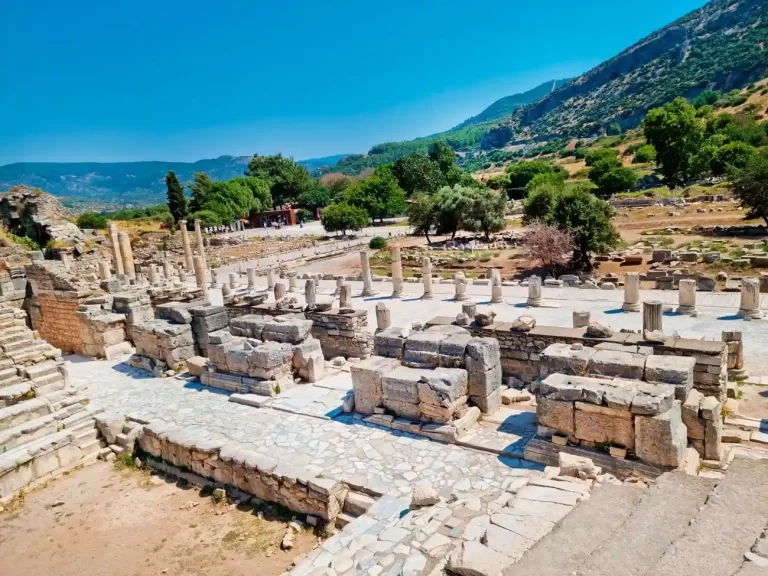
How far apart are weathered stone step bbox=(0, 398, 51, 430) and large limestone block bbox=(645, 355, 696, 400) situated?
34.1 feet

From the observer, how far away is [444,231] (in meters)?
40.4

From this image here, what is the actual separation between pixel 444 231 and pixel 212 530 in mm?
35027

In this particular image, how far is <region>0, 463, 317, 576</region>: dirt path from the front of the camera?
20.8 ft

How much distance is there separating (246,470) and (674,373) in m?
6.22

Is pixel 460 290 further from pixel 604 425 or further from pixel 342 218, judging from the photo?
pixel 342 218

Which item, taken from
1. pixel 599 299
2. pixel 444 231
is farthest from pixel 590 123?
pixel 599 299

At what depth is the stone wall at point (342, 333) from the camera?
44.1 ft

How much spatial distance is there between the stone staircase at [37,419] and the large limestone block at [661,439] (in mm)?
8932

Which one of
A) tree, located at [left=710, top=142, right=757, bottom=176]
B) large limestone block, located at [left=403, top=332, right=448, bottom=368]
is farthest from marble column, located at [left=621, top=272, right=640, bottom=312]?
tree, located at [left=710, top=142, right=757, bottom=176]

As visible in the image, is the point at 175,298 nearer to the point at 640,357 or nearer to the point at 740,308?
the point at 640,357

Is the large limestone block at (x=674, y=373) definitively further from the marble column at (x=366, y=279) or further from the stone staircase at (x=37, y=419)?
the marble column at (x=366, y=279)

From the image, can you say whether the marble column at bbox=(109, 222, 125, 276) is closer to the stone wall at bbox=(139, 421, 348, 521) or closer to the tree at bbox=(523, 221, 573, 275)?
the tree at bbox=(523, 221, 573, 275)

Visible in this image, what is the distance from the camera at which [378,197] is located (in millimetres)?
59344


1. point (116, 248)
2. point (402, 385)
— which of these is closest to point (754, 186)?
point (402, 385)
